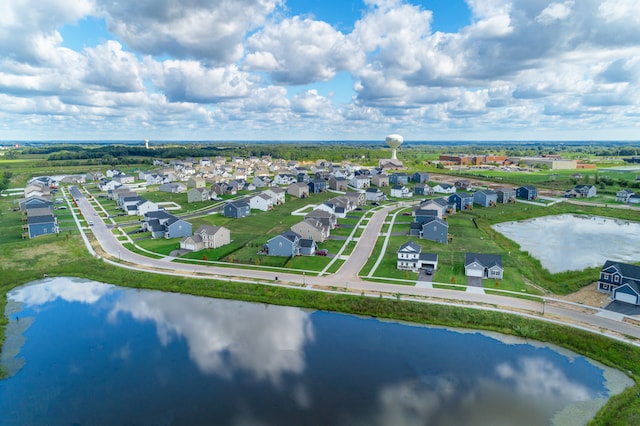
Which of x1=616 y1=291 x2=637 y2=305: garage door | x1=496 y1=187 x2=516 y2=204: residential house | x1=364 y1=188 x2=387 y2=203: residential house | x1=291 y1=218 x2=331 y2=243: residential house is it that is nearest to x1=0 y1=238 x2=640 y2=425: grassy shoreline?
x1=616 y1=291 x2=637 y2=305: garage door

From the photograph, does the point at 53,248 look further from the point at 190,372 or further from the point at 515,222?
the point at 515,222

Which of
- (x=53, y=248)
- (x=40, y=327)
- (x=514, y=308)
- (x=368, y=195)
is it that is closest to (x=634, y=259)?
(x=514, y=308)

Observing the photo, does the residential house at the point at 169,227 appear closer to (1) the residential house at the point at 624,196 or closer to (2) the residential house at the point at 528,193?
(2) the residential house at the point at 528,193

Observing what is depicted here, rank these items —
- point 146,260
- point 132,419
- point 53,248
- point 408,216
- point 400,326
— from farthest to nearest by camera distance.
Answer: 1. point 408,216
2. point 53,248
3. point 146,260
4. point 400,326
5. point 132,419

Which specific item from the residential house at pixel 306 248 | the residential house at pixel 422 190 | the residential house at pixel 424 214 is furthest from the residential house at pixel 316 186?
the residential house at pixel 306 248

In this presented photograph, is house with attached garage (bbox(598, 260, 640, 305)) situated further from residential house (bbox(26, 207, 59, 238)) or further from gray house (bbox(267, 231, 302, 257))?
residential house (bbox(26, 207, 59, 238))

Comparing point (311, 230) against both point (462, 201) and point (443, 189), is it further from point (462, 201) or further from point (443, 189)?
point (443, 189)

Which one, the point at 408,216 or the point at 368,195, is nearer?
the point at 408,216

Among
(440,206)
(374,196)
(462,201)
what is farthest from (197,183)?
(462,201)
